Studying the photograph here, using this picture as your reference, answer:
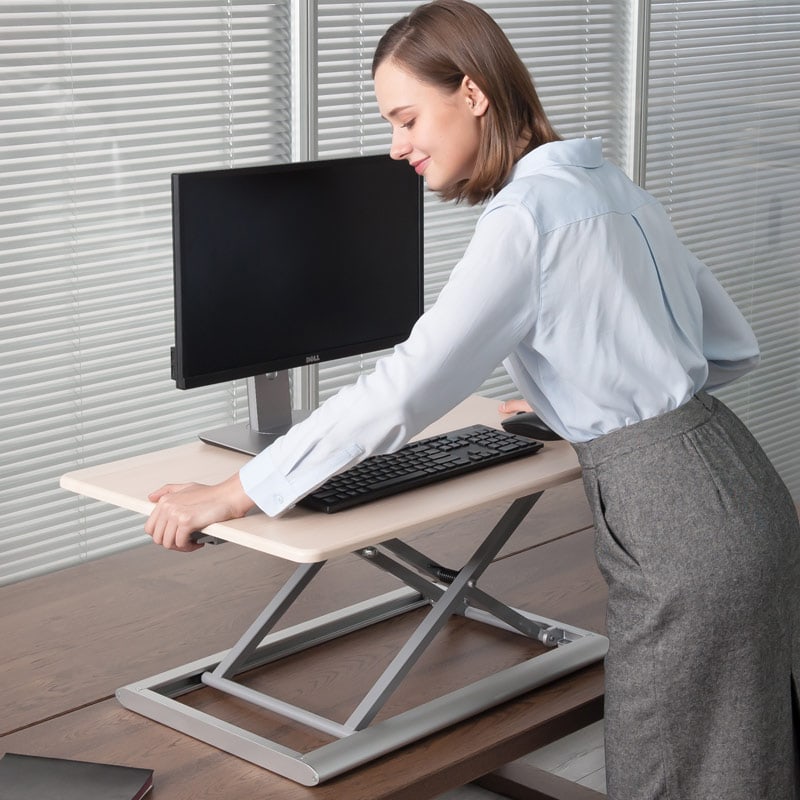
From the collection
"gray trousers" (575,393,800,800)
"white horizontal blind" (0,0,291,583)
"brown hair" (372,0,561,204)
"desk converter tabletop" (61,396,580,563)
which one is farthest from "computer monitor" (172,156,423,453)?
"white horizontal blind" (0,0,291,583)

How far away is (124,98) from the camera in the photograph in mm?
2891

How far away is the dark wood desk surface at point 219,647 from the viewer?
1.84 metres

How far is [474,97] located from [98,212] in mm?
1282

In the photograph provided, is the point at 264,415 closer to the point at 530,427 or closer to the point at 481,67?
the point at 530,427

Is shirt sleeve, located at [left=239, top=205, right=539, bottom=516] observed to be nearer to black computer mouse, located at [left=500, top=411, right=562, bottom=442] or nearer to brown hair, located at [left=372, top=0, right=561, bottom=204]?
brown hair, located at [left=372, top=0, right=561, bottom=204]

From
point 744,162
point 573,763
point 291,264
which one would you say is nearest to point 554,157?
point 291,264

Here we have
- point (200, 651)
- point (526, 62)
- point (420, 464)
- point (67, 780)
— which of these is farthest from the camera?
point (526, 62)

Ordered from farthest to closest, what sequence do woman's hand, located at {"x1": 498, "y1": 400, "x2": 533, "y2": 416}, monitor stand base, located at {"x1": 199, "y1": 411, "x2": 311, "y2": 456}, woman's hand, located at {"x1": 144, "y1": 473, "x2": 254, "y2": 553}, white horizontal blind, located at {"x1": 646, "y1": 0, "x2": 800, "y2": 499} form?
white horizontal blind, located at {"x1": 646, "y1": 0, "x2": 800, "y2": 499} → woman's hand, located at {"x1": 498, "y1": 400, "x2": 533, "y2": 416} → monitor stand base, located at {"x1": 199, "y1": 411, "x2": 311, "y2": 456} → woman's hand, located at {"x1": 144, "y1": 473, "x2": 254, "y2": 553}

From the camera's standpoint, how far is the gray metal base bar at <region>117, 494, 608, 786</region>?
1.86 meters

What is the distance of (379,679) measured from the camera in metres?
1.94

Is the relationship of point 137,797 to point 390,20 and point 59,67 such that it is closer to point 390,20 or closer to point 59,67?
point 59,67

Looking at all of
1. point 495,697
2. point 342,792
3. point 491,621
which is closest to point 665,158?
point 491,621

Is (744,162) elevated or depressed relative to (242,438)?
elevated

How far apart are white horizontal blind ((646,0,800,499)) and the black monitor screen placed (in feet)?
6.81
